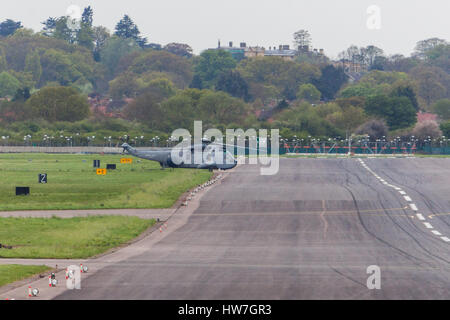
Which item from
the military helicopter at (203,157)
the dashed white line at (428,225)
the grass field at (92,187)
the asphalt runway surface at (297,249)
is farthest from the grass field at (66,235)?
the military helicopter at (203,157)

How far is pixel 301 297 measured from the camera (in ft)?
74.5

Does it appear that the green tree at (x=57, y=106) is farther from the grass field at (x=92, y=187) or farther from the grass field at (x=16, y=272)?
the grass field at (x=16, y=272)

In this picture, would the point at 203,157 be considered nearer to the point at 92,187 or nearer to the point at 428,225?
the point at 92,187

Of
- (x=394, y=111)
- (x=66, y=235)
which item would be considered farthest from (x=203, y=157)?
(x=394, y=111)

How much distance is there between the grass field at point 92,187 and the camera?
54312mm

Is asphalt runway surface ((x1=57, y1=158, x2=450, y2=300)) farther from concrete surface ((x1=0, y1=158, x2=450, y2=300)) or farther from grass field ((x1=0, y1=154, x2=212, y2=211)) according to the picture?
grass field ((x1=0, y1=154, x2=212, y2=211))

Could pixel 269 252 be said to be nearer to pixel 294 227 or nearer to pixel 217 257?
pixel 217 257

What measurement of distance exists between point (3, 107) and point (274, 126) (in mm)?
62933

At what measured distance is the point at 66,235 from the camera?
37969 millimetres

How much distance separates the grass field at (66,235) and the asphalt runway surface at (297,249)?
2215mm

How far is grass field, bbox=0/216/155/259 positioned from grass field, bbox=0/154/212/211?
27.0 ft

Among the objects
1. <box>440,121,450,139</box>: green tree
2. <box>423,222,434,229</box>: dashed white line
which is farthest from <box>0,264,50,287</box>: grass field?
<box>440,121,450,139</box>: green tree
